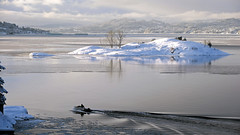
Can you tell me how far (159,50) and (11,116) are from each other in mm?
51343

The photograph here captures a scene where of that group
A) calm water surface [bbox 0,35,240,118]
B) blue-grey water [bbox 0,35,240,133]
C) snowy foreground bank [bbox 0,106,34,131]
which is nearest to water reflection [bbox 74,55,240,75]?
calm water surface [bbox 0,35,240,118]

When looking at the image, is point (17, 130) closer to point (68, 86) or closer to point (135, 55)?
point (68, 86)

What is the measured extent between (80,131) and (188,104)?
8.53 meters

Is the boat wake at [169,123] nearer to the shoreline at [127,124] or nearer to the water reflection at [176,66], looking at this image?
the shoreline at [127,124]

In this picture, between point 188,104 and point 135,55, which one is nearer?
point 188,104

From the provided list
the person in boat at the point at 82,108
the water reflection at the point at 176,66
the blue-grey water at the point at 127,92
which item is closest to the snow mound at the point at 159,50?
the water reflection at the point at 176,66

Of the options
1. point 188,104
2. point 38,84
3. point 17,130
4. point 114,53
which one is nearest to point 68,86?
point 38,84

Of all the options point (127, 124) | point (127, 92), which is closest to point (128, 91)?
point (127, 92)

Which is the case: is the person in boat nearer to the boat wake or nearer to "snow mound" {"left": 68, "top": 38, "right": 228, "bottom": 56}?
the boat wake

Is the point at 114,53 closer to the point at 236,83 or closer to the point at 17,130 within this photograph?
the point at 236,83

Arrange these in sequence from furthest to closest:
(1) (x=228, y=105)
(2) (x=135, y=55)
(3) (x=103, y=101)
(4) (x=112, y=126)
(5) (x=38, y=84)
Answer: (2) (x=135, y=55)
(5) (x=38, y=84)
(3) (x=103, y=101)
(1) (x=228, y=105)
(4) (x=112, y=126)

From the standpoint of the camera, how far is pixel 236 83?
2873cm

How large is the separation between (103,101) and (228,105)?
7927 millimetres

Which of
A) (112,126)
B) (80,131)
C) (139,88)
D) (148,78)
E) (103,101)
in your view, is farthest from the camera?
(148,78)
